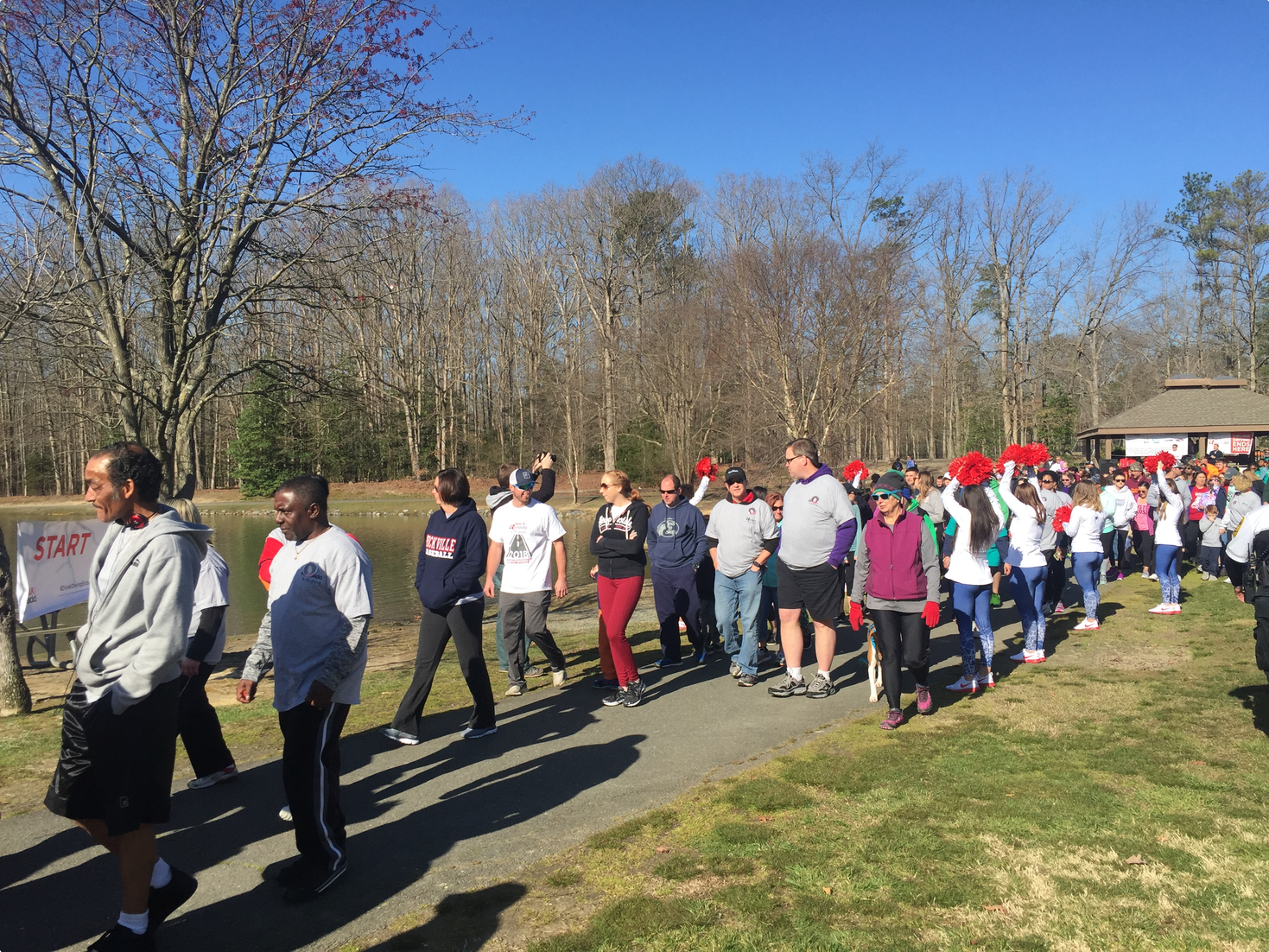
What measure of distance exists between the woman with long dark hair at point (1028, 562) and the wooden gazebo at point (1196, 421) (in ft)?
94.0

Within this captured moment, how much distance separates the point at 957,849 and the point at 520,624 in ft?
14.1

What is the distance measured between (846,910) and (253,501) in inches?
1930

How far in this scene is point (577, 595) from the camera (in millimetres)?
17172

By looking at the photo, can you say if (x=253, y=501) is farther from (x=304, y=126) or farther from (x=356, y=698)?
(x=356, y=698)

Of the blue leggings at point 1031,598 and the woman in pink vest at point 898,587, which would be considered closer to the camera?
the woman in pink vest at point 898,587

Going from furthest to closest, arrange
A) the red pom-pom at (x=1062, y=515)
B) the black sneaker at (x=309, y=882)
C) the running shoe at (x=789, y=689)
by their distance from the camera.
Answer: the red pom-pom at (x=1062, y=515), the running shoe at (x=789, y=689), the black sneaker at (x=309, y=882)

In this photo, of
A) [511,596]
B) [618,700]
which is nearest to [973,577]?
[618,700]

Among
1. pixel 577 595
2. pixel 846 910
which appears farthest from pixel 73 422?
pixel 846 910

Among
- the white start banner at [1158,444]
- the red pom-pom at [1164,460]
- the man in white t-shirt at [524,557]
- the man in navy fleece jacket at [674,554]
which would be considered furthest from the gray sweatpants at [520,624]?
the white start banner at [1158,444]

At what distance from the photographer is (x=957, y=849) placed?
4.34m

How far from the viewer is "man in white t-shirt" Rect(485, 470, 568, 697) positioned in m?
7.46

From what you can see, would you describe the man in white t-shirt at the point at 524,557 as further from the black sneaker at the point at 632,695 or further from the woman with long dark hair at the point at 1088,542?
the woman with long dark hair at the point at 1088,542

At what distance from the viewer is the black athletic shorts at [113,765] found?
338 centimetres

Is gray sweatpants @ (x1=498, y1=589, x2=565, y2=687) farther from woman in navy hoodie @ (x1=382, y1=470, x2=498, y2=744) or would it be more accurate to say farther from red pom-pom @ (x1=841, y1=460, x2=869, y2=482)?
red pom-pom @ (x1=841, y1=460, x2=869, y2=482)
